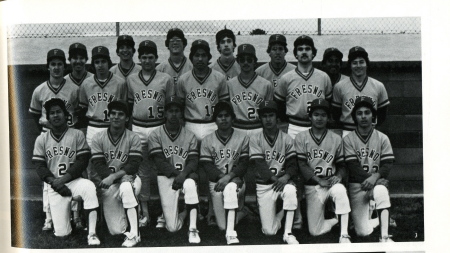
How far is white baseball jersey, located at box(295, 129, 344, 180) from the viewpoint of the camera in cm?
517

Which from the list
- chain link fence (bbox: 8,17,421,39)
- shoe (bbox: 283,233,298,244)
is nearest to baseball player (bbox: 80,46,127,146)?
chain link fence (bbox: 8,17,421,39)

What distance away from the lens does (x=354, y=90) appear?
519 cm

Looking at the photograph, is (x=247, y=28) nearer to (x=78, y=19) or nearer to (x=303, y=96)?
(x=303, y=96)

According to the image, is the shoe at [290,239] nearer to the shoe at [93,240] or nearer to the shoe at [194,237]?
the shoe at [194,237]

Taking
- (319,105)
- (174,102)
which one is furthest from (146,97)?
(319,105)

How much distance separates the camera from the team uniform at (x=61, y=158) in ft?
16.9

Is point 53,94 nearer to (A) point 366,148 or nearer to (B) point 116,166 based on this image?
(B) point 116,166

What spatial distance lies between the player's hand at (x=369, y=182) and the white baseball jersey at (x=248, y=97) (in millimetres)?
558

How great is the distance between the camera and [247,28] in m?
5.12

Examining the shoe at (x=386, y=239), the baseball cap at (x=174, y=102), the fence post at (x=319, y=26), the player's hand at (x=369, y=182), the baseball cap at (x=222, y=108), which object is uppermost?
the fence post at (x=319, y=26)

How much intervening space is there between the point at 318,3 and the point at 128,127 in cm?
105

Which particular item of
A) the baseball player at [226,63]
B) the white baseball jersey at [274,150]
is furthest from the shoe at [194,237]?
the baseball player at [226,63]

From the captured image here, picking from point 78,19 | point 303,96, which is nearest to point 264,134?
point 303,96

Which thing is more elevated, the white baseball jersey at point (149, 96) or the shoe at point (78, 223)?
the white baseball jersey at point (149, 96)
